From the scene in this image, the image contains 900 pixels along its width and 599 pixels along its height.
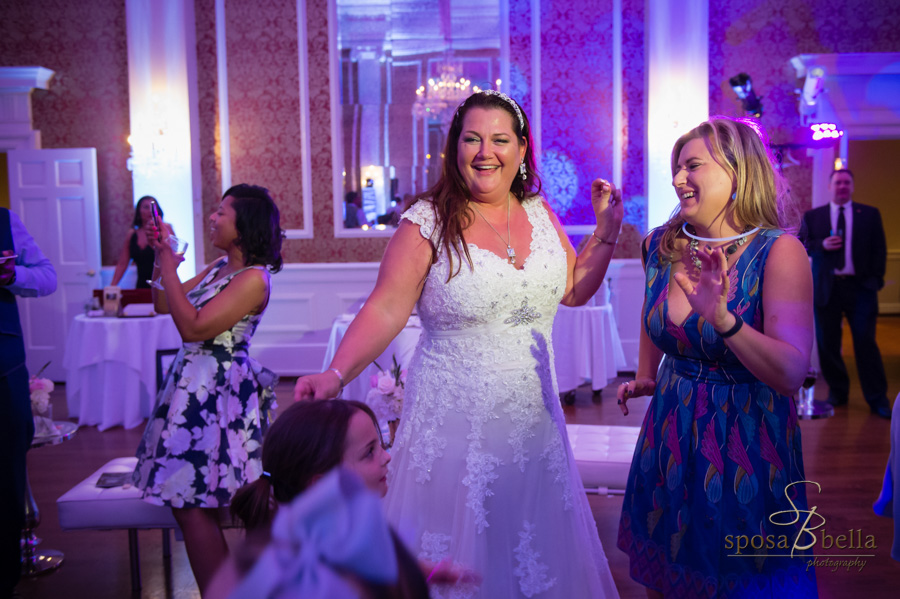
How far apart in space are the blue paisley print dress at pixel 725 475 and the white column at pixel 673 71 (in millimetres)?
5479

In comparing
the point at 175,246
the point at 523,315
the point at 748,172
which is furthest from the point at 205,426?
the point at 748,172

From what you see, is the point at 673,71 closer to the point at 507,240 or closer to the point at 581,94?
the point at 581,94

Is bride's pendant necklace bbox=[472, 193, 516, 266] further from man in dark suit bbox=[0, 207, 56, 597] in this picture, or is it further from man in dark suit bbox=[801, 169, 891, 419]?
man in dark suit bbox=[801, 169, 891, 419]

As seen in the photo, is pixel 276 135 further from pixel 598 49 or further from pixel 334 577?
pixel 334 577

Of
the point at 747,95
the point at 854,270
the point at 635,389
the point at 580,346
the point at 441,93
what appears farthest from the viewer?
the point at 441,93

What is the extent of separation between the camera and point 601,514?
3.52 m

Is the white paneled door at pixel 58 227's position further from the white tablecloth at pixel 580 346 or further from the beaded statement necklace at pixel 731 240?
the beaded statement necklace at pixel 731 240

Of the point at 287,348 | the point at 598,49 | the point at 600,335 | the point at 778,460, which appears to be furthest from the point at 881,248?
the point at 287,348

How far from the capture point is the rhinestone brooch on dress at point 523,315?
179 centimetres

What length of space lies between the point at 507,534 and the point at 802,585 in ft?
2.16

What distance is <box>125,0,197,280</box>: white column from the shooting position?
6.90 metres

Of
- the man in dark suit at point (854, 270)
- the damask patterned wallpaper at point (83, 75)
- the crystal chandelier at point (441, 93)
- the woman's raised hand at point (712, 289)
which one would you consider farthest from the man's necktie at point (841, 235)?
the damask patterned wallpaper at point (83, 75)

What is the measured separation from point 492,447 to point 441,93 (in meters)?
6.11

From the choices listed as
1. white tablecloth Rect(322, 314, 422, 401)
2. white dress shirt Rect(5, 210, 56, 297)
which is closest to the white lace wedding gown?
white dress shirt Rect(5, 210, 56, 297)
